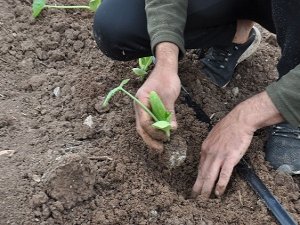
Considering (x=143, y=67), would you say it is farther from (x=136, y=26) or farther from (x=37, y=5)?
(x=37, y=5)

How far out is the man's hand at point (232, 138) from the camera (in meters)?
1.63

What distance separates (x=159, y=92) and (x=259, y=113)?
309mm

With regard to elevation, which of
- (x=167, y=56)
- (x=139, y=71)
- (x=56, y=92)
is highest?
(x=167, y=56)

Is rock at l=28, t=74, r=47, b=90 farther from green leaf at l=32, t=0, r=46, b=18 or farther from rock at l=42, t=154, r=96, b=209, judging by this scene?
rock at l=42, t=154, r=96, b=209

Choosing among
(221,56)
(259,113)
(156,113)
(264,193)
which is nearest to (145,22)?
(221,56)

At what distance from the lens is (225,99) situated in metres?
2.17

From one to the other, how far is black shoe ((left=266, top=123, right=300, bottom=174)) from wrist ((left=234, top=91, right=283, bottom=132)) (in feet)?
0.97

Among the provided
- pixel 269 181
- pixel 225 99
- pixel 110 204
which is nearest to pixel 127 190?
pixel 110 204

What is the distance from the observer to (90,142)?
6.18 feet

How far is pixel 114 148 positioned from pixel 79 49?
0.69 metres

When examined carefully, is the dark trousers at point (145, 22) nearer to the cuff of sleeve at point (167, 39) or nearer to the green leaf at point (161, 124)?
the cuff of sleeve at point (167, 39)

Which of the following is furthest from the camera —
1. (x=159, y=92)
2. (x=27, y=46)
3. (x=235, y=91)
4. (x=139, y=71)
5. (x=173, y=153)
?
(x=27, y=46)

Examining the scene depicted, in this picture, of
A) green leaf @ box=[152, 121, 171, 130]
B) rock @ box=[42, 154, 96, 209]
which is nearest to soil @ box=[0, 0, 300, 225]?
rock @ box=[42, 154, 96, 209]

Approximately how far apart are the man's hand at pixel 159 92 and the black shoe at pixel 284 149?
430mm
